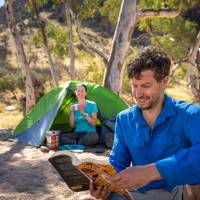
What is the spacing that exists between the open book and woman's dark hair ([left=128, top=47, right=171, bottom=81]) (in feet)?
1.61

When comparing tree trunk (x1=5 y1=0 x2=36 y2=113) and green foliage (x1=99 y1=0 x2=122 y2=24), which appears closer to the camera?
tree trunk (x1=5 y1=0 x2=36 y2=113)

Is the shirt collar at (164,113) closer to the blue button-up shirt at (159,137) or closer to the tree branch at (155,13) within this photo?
the blue button-up shirt at (159,137)

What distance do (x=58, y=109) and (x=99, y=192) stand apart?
5.07m

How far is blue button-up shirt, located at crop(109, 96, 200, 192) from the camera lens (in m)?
2.28

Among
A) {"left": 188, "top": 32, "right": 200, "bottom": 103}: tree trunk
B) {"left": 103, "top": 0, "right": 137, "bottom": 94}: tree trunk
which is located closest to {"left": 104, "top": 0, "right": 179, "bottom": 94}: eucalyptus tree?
{"left": 103, "top": 0, "right": 137, "bottom": 94}: tree trunk

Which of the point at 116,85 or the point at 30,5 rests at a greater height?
the point at 30,5

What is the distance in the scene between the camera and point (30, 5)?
584 inches

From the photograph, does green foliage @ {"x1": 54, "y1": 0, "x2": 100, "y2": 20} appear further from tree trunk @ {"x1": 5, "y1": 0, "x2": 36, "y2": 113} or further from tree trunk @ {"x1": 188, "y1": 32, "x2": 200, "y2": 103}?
tree trunk @ {"x1": 188, "y1": 32, "x2": 200, "y2": 103}

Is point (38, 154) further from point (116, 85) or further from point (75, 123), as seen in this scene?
point (116, 85)

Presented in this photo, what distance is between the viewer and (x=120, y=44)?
8719mm

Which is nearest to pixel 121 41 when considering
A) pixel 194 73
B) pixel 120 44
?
pixel 120 44

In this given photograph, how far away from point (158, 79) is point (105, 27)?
39574 mm

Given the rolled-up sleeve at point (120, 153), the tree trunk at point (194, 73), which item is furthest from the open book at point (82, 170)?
the tree trunk at point (194, 73)

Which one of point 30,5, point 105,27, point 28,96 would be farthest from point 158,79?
point 105,27
